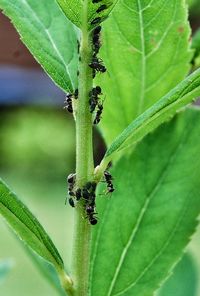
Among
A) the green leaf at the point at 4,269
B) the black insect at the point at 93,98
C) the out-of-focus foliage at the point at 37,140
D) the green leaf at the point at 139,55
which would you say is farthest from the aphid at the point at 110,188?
the out-of-focus foliage at the point at 37,140

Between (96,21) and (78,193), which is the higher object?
(96,21)

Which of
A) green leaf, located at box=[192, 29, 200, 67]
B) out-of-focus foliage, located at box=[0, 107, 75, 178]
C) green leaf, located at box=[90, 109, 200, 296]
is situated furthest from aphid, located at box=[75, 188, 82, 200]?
out-of-focus foliage, located at box=[0, 107, 75, 178]

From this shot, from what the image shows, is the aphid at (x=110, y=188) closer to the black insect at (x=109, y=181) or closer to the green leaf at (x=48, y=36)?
the black insect at (x=109, y=181)

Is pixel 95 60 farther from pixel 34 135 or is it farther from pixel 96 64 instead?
pixel 34 135

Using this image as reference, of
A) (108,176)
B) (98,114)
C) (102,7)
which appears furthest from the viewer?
(108,176)

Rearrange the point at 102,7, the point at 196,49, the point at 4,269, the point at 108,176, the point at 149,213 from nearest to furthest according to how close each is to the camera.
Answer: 1. the point at 102,7
2. the point at 108,176
3. the point at 149,213
4. the point at 196,49
5. the point at 4,269

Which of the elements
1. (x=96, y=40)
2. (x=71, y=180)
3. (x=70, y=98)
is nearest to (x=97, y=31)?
(x=96, y=40)
